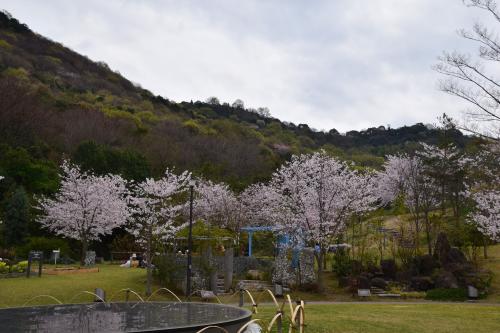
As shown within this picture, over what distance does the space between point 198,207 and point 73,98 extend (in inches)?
2014

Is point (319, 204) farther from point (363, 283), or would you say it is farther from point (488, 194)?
point (488, 194)

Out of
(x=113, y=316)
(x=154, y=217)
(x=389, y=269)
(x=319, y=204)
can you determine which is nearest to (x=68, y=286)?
(x=154, y=217)

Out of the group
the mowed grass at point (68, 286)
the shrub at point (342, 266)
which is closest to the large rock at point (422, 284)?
the shrub at point (342, 266)

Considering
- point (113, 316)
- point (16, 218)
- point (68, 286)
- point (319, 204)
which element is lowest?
point (68, 286)

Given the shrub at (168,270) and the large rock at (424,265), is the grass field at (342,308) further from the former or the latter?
the large rock at (424,265)

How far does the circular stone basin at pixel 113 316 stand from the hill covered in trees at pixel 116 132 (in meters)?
13.3

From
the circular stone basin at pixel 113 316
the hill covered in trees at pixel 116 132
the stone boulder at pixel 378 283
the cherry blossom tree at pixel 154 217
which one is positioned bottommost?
the stone boulder at pixel 378 283

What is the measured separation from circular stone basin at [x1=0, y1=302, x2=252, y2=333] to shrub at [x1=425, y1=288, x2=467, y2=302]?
51.2 ft

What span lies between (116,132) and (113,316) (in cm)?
4805

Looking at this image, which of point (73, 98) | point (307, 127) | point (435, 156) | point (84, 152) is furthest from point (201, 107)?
point (435, 156)

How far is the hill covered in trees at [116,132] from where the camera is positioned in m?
38.9

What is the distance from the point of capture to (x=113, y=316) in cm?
993

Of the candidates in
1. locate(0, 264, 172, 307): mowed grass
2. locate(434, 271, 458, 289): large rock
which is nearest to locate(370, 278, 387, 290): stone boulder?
locate(434, 271, 458, 289): large rock

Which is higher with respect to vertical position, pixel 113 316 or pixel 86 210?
pixel 86 210
